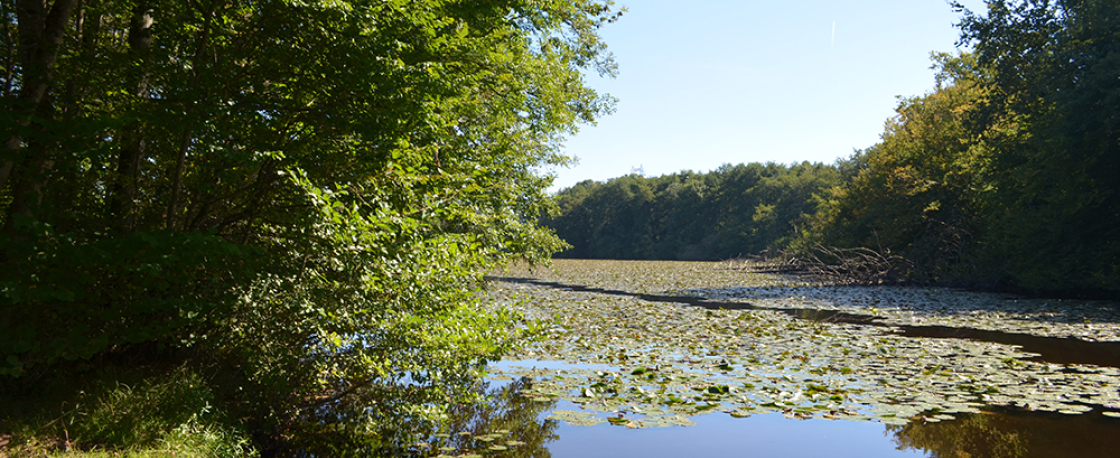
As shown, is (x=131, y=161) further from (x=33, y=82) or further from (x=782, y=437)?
(x=782, y=437)

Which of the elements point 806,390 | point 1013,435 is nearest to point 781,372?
point 806,390

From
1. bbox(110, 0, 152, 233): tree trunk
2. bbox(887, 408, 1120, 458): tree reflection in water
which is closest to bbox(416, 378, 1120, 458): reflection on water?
bbox(887, 408, 1120, 458): tree reflection in water

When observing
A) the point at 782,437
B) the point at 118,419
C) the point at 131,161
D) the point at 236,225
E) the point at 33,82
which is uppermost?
the point at 33,82

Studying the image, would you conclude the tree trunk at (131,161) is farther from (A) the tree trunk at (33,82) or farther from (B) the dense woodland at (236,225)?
(A) the tree trunk at (33,82)

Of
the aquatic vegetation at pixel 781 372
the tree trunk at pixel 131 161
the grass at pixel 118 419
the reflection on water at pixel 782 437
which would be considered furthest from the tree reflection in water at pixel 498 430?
the tree trunk at pixel 131 161

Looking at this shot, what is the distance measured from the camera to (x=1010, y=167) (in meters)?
23.4

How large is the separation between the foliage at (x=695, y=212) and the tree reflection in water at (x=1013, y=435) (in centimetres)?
5479

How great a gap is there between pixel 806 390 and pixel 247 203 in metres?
6.75

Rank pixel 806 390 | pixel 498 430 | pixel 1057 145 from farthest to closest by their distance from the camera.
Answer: pixel 1057 145 < pixel 806 390 < pixel 498 430

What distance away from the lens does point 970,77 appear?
33.0 meters

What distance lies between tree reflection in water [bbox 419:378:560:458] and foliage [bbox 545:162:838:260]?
5615 centimetres

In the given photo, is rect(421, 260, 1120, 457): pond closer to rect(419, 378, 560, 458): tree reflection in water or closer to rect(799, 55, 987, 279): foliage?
rect(419, 378, 560, 458): tree reflection in water

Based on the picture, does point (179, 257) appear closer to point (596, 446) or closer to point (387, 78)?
point (387, 78)

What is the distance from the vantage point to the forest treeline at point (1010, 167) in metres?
19.7
